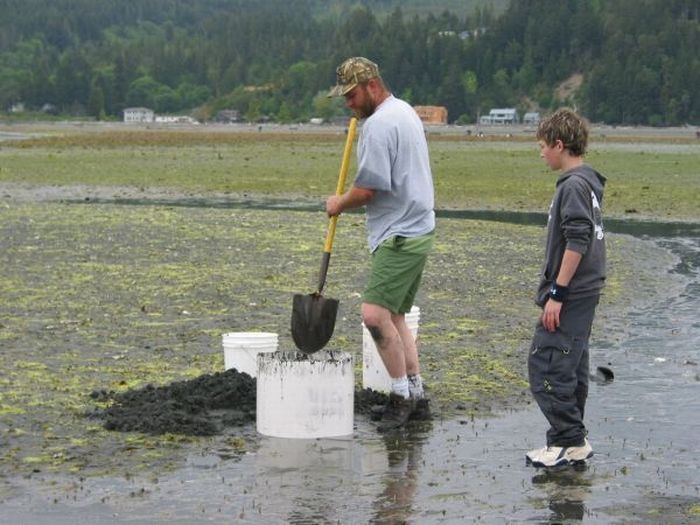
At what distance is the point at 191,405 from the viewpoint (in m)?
8.87

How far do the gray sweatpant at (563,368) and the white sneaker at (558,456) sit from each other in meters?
0.03

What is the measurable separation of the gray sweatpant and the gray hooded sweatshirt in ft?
0.35

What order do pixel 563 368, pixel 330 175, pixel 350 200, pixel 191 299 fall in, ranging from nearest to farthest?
pixel 563 368 < pixel 350 200 < pixel 191 299 < pixel 330 175

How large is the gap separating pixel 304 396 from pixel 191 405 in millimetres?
866

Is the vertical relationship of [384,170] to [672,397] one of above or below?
above

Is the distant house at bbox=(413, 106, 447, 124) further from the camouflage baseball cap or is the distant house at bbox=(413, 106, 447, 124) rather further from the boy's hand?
the boy's hand

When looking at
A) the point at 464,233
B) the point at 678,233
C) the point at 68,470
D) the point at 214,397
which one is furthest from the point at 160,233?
the point at 68,470

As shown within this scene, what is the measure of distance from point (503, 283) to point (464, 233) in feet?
20.4

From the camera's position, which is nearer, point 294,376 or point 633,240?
point 294,376

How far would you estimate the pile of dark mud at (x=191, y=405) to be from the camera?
8.50 m

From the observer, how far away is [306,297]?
29.0 ft

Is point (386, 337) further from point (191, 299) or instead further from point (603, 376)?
point (191, 299)

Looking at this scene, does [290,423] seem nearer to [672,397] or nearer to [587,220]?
[587,220]

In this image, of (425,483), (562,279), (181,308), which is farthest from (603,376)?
(181,308)
